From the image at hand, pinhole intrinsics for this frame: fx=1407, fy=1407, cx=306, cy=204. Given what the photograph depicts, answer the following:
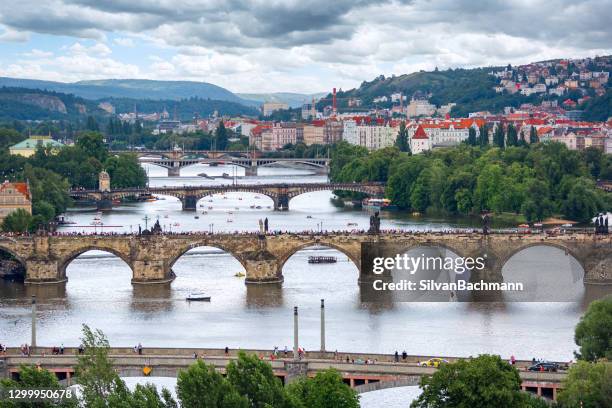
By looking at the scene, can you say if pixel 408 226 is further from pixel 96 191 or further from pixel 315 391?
pixel 315 391

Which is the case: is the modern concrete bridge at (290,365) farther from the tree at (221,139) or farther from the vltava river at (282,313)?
the tree at (221,139)

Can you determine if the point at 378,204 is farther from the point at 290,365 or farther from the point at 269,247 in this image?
the point at 290,365

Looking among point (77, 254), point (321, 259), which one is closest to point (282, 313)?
point (77, 254)

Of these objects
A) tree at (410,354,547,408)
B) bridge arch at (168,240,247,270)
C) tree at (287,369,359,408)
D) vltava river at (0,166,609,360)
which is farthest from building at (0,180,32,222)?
tree at (410,354,547,408)

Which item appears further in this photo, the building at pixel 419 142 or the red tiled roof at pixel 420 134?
the red tiled roof at pixel 420 134

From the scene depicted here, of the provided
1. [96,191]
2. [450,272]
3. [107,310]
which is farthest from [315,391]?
[96,191]

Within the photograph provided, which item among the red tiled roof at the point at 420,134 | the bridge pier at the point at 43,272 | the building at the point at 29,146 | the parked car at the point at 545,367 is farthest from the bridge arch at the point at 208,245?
the red tiled roof at the point at 420,134
